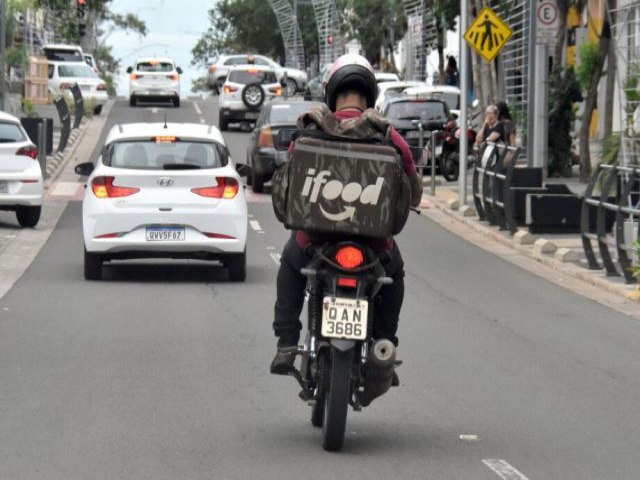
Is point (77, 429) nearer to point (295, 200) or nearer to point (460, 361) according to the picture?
point (295, 200)

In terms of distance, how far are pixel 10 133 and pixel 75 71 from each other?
3204 cm

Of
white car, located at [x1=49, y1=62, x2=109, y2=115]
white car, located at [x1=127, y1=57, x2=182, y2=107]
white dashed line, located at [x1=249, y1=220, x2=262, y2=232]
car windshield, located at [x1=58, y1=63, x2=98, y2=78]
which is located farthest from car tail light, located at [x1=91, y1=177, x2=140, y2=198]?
white car, located at [x1=127, y1=57, x2=182, y2=107]

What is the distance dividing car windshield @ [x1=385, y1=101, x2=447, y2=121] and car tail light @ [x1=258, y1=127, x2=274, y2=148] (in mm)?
3674

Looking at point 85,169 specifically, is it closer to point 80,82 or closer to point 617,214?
point 617,214

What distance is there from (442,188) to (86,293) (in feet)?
56.3

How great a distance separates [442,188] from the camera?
3344 centimetres

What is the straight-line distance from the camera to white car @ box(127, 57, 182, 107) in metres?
59.0

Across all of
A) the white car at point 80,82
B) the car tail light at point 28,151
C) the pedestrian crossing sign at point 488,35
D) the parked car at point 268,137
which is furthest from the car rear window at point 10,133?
the white car at point 80,82

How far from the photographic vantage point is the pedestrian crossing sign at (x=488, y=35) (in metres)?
28.5

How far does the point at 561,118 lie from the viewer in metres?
34.3

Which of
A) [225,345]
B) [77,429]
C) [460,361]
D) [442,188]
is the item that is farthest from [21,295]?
[442,188]

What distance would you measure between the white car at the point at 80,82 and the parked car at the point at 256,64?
30.6 feet

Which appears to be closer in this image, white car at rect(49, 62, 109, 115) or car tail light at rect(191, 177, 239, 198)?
car tail light at rect(191, 177, 239, 198)

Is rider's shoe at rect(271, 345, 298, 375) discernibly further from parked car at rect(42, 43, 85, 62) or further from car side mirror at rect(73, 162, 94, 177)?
parked car at rect(42, 43, 85, 62)
